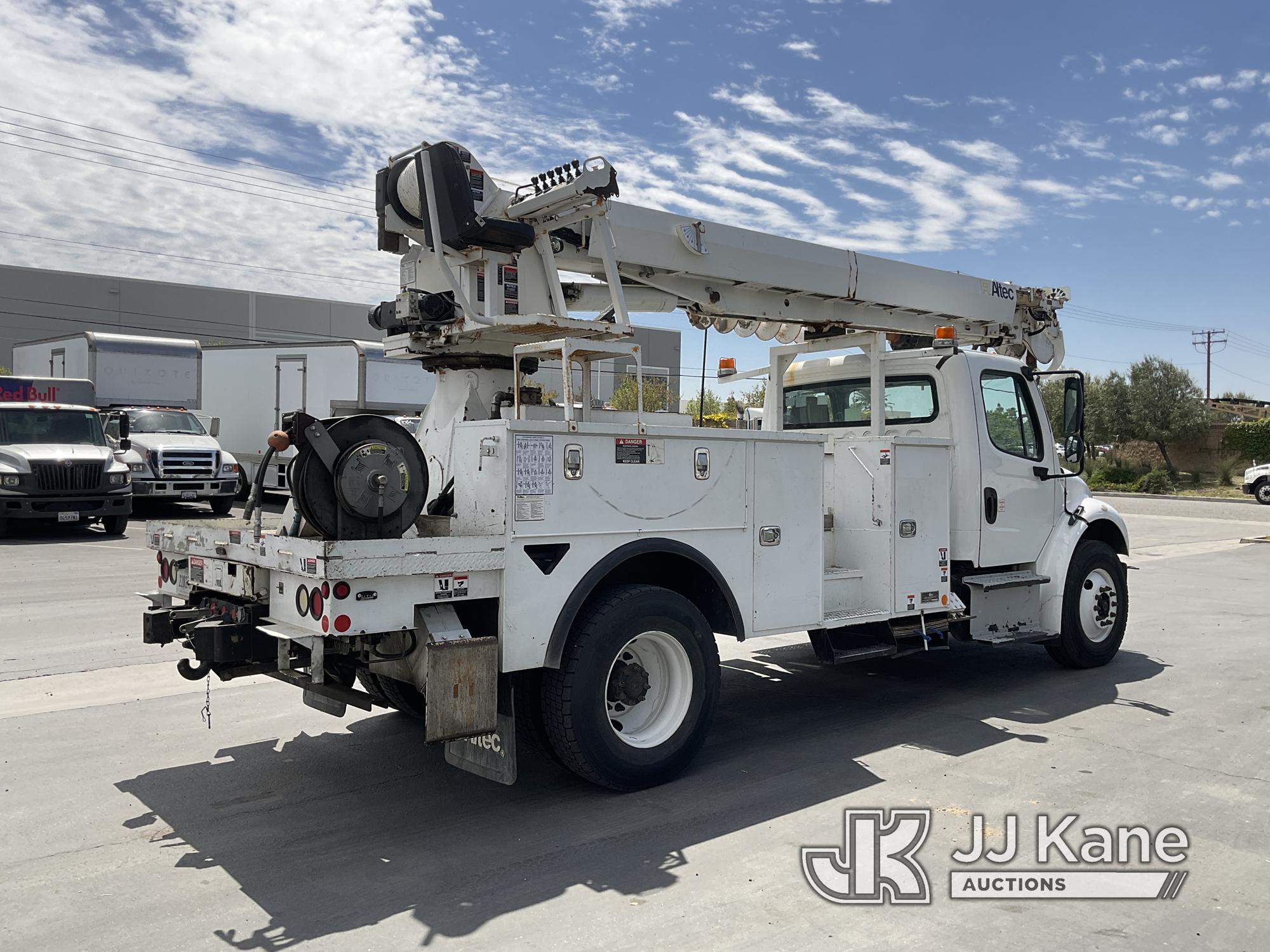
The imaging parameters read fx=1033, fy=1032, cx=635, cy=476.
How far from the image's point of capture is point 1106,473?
147 feet

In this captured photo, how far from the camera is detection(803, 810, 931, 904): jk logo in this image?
4.19m

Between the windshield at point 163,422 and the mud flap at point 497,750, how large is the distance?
59.1 feet

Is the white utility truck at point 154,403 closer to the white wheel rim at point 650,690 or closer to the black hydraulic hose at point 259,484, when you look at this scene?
the black hydraulic hose at point 259,484

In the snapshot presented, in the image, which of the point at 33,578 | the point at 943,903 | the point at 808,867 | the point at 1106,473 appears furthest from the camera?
the point at 1106,473

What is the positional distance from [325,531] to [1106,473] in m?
45.8

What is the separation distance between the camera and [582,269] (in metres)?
6.35

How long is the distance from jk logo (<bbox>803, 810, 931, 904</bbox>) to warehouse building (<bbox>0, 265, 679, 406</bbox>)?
47812mm

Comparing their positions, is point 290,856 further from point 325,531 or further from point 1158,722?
point 1158,722

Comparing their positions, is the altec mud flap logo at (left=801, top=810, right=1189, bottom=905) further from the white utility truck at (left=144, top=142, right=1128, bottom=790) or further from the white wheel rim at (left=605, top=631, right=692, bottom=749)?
the white utility truck at (left=144, top=142, right=1128, bottom=790)

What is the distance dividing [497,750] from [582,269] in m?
3.00

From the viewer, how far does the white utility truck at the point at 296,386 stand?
72.3ft

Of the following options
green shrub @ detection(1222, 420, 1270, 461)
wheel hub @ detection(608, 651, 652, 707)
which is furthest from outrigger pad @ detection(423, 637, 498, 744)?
green shrub @ detection(1222, 420, 1270, 461)

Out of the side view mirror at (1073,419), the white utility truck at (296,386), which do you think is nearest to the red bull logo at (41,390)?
the white utility truck at (296,386)

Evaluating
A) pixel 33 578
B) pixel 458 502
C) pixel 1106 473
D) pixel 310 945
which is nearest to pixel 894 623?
pixel 458 502
